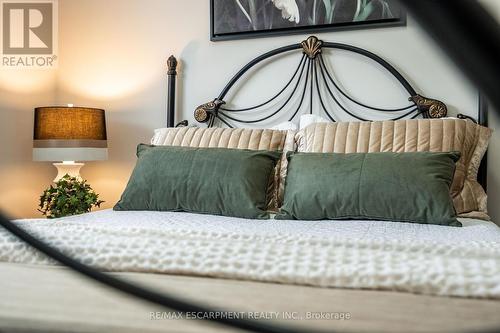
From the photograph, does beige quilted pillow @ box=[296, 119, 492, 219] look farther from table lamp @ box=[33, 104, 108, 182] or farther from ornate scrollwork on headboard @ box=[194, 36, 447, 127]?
table lamp @ box=[33, 104, 108, 182]

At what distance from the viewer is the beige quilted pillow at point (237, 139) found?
88.0 inches

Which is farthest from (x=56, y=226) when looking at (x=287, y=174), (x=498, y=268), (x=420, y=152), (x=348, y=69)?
(x=348, y=69)

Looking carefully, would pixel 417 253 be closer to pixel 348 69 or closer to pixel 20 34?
pixel 348 69

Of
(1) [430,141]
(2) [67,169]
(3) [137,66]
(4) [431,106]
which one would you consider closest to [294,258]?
(1) [430,141]

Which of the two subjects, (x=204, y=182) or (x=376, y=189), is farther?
(x=204, y=182)

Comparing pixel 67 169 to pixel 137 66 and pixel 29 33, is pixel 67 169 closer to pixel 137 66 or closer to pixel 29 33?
pixel 137 66

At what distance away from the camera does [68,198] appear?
2.56 meters

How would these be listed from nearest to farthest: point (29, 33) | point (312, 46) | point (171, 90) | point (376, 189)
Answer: point (376, 189) < point (312, 46) < point (171, 90) < point (29, 33)

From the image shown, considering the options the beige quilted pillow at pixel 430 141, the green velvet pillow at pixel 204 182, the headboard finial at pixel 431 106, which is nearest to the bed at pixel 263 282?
the green velvet pillow at pixel 204 182

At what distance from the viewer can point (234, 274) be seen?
34.7 inches

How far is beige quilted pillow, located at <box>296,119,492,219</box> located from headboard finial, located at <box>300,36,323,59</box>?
57 cm

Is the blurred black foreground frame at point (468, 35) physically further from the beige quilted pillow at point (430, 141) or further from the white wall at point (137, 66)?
the white wall at point (137, 66)

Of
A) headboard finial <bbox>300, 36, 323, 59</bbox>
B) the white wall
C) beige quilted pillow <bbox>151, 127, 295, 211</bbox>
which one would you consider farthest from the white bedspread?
the white wall

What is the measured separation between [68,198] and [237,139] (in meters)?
1.00
